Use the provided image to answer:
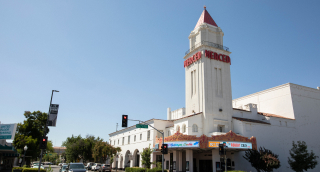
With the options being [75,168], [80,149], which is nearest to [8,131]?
[75,168]

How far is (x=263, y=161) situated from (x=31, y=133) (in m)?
46.0

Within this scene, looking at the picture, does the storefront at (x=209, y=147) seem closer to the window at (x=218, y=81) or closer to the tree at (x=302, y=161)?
the tree at (x=302, y=161)

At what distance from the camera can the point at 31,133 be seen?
165ft

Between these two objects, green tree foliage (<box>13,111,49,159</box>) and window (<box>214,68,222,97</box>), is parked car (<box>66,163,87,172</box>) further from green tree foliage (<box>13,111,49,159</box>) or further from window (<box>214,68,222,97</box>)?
green tree foliage (<box>13,111,49,159</box>)

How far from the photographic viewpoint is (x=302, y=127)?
4138 cm

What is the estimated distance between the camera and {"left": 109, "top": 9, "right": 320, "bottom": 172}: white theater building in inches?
1316

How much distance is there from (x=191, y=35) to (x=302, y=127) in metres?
26.0

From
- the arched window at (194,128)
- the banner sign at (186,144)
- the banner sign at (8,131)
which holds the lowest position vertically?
the banner sign at (186,144)

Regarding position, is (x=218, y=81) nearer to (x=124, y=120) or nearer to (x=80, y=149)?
(x=124, y=120)

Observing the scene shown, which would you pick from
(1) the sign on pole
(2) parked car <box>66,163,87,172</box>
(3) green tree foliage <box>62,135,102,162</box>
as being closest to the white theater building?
(2) parked car <box>66,163,87,172</box>

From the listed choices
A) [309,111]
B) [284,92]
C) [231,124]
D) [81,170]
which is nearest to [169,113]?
[231,124]

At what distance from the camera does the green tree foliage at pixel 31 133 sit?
46.6 m

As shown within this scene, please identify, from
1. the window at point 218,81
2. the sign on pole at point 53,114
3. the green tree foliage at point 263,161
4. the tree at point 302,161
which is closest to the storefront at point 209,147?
the green tree foliage at point 263,161

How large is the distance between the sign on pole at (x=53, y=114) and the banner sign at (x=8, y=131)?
1743 centimetres
